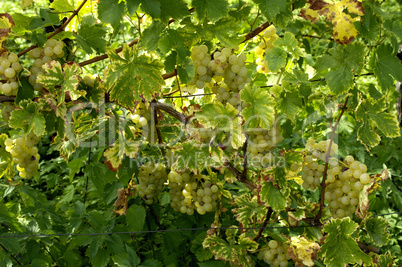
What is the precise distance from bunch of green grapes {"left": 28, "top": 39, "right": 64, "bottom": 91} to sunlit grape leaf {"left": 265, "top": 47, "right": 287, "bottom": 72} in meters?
0.59

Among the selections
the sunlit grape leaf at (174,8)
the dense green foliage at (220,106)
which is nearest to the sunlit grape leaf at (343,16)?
the dense green foliage at (220,106)

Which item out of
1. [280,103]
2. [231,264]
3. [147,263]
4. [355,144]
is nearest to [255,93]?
[280,103]

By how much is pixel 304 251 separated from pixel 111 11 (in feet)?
2.73

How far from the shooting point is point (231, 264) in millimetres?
1258

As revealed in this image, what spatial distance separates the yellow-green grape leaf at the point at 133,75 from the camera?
1.00 metres

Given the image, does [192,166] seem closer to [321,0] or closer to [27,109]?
[27,109]

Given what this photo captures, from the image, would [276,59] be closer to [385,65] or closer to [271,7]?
[271,7]

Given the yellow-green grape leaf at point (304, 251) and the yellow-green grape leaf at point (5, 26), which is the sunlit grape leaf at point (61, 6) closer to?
the yellow-green grape leaf at point (5, 26)

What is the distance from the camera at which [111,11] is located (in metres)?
0.93

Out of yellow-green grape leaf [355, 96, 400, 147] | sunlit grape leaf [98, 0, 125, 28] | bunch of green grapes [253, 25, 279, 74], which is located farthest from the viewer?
bunch of green grapes [253, 25, 279, 74]

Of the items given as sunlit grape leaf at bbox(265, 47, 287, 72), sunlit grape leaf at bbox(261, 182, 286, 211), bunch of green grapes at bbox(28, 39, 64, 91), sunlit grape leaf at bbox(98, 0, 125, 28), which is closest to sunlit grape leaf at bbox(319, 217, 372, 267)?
sunlit grape leaf at bbox(261, 182, 286, 211)

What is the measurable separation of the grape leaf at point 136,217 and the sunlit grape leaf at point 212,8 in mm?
752

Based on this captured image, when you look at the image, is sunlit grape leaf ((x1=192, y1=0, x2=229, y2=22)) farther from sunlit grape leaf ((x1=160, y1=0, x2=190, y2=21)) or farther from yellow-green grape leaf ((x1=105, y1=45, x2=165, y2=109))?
yellow-green grape leaf ((x1=105, y1=45, x2=165, y2=109))

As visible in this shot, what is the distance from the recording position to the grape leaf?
1.39 m
